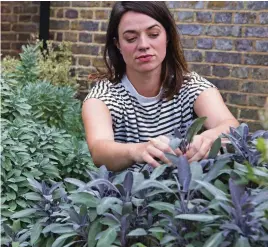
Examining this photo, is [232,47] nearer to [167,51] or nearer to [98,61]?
[98,61]

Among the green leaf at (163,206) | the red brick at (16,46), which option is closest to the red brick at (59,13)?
the red brick at (16,46)

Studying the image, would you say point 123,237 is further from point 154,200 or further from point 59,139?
point 59,139

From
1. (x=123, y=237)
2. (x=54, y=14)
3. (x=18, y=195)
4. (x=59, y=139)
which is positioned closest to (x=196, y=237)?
(x=123, y=237)

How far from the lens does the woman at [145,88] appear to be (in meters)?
2.58

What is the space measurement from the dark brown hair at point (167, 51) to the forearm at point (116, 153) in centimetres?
63

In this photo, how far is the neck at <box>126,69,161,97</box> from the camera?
2.74 meters

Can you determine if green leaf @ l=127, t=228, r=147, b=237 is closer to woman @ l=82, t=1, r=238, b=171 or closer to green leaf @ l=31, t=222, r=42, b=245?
green leaf @ l=31, t=222, r=42, b=245

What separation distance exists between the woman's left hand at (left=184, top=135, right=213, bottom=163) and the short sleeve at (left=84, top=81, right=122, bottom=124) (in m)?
0.99

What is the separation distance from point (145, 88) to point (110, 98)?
192mm

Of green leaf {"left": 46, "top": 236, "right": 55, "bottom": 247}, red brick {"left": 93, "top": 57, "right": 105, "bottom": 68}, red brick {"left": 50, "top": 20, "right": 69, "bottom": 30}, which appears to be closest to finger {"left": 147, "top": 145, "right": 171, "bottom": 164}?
green leaf {"left": 46, "top": 236, "right": 55, "bottom": 247}

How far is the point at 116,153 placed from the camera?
80.7 inches

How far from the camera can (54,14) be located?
6230mm

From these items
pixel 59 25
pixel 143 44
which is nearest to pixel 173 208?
pixel 143 44

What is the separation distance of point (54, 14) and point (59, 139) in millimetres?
2751
